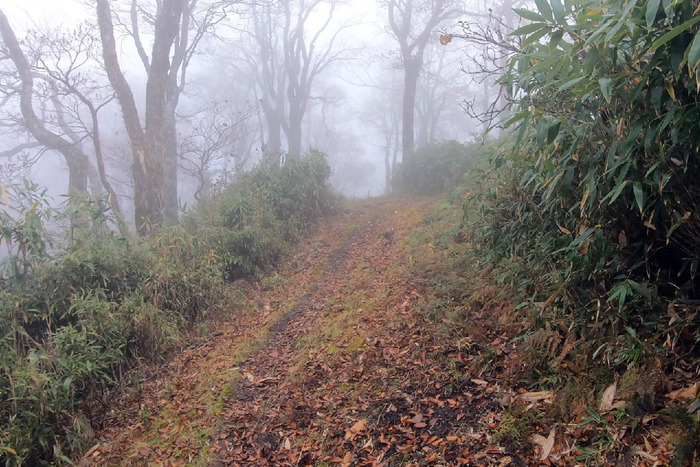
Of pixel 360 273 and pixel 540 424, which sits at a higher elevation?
pixel 360 273

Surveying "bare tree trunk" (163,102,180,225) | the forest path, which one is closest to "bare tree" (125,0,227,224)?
"bare tree trunk" (163,102,180,225)

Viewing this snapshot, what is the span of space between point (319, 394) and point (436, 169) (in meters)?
11.1

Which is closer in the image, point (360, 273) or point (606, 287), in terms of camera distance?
point (606, 287)

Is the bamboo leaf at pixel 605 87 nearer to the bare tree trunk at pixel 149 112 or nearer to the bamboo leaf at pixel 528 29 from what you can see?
the bamboo leaf at pixel 528 29

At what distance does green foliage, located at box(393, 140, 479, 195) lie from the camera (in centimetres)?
1227

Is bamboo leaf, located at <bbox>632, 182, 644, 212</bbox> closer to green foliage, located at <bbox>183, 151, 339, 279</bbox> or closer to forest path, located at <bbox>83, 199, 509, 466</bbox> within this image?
forest path, located at <bbox>83, 199, 509, 466</bbox>

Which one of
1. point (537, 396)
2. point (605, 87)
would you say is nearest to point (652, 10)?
point (605, 87)

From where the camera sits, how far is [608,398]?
2.54 metres

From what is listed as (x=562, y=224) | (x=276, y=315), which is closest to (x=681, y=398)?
(x=562, y=224)

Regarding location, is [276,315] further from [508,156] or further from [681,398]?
[681,398]

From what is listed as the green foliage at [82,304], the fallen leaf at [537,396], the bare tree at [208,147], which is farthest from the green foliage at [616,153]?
the bare tree at [208,147]

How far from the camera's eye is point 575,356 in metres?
2.91

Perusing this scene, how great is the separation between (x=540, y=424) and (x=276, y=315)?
13.5 feet

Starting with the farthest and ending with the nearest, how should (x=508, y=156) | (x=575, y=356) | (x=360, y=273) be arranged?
(x=360, y=273)
(x=508, y=156)
(x=575, y=356)
